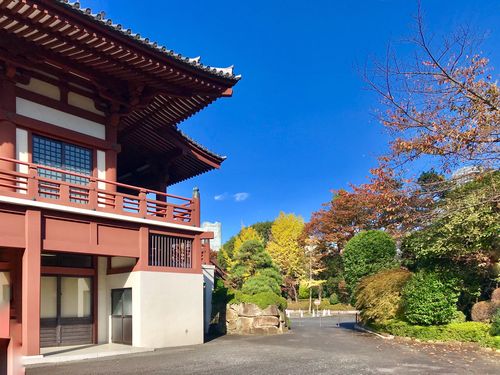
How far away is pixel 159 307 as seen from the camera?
1341 cm

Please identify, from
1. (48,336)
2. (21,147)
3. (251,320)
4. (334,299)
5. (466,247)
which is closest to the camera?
(21,147)

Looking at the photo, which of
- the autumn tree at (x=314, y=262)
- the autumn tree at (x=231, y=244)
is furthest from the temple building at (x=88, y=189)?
the autumn tree at (x=231, y=244)

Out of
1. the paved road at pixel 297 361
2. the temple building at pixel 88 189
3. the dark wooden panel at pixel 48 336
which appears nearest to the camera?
the paved road at pixel 297 361

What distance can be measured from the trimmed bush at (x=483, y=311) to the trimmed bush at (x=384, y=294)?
8.50 ft

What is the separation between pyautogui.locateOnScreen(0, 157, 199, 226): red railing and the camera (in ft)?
35.2

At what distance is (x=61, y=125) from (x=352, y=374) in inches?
382

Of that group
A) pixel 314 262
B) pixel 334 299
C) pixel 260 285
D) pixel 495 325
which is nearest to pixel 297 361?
pixel 495 325

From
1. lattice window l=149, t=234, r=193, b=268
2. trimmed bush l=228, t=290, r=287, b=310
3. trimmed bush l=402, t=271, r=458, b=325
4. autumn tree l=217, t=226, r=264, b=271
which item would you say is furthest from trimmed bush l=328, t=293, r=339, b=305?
lattice window l=149, t=234, r=193, b=268

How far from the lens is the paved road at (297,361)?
930 cm

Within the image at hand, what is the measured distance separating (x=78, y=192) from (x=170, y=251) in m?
3.35

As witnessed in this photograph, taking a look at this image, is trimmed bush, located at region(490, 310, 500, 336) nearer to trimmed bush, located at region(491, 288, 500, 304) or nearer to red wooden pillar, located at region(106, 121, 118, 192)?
trimmed bush, located at region(491, 288, 500, 304)

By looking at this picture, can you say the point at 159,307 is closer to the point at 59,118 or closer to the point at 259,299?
the point at 59,118

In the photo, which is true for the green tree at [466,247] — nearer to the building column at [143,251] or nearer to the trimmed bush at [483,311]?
the trimmed bush at [483,311]

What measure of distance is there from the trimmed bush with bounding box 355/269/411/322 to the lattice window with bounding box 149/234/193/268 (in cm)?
718
